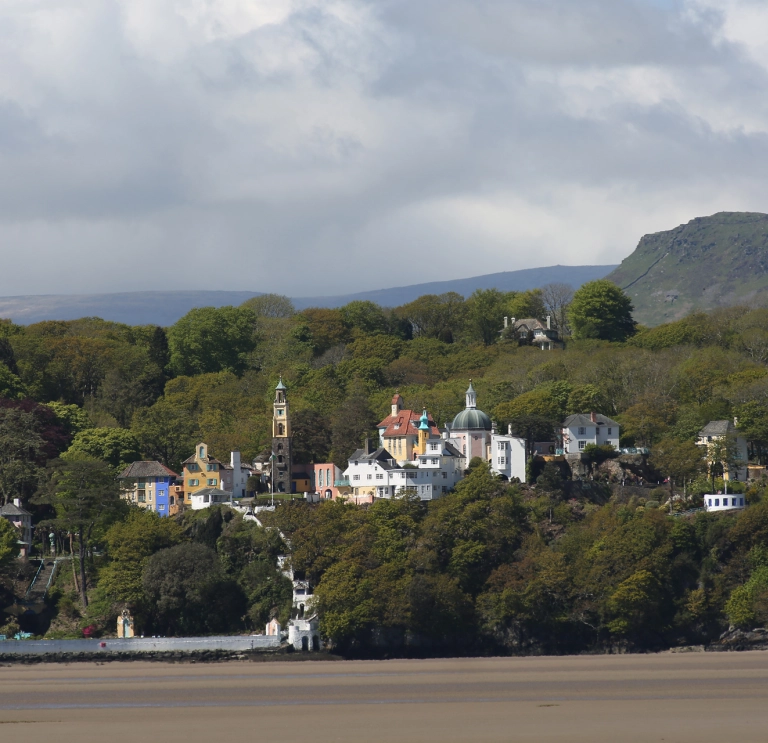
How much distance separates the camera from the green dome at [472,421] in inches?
3861

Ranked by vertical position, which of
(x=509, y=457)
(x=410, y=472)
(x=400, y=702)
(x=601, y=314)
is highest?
(x=601, y=314)

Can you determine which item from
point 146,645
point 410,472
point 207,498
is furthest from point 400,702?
point 207,498

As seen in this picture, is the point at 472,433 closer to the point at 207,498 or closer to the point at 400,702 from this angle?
the point at 207,498

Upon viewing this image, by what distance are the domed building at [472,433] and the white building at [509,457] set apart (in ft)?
3.61

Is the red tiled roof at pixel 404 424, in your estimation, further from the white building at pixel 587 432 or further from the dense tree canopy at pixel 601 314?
the dense tree canopy at pixel 601 314

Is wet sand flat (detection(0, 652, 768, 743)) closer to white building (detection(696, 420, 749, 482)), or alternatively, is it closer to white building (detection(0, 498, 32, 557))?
white building (detection(0, 498, 32, 557))

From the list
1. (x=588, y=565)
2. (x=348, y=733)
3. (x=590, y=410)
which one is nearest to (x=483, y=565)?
(x=588, y=565)

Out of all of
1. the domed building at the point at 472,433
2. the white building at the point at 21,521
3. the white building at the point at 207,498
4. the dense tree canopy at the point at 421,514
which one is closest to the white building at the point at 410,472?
the domed building at the point at 472,433

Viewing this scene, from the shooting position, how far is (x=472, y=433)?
9781 centimetres

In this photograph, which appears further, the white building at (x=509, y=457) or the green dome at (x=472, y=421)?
the green dome at (x=472, y=421)

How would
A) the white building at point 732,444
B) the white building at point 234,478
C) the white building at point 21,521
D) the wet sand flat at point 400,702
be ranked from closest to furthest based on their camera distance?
the wet sand flat at point 400,702 → the white building at point 21,521 → the white building at point 732,444 → the white building at point 234,478

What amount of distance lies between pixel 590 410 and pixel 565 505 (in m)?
14.3

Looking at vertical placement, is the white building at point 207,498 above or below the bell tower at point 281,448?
below

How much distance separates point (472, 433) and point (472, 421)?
790 millimetres
